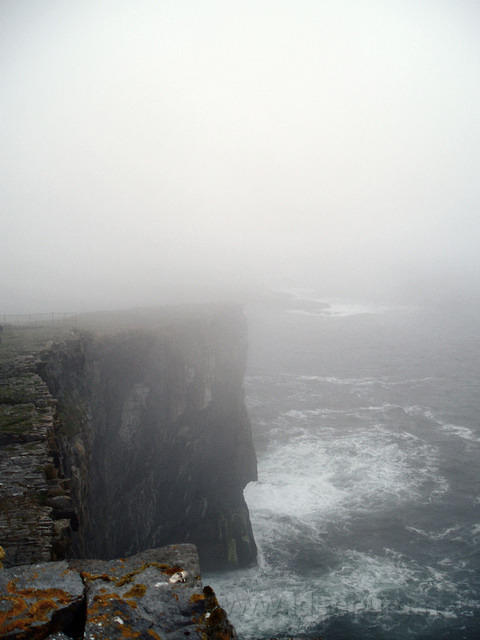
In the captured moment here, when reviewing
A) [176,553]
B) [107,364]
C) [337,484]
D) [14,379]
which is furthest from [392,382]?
[176,553]

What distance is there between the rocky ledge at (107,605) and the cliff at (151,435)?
6.90 metres

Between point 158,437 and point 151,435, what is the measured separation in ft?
3.03

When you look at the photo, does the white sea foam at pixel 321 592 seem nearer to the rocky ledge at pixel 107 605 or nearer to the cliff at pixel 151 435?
the cliff at pixel 151 435

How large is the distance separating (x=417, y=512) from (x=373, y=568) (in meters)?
8.97

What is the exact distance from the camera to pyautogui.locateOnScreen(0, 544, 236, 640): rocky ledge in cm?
495

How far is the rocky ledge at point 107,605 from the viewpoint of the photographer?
16.3ft

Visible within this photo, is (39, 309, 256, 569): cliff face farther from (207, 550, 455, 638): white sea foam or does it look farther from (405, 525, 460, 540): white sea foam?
(405, 525, 460, 540): white sea foam

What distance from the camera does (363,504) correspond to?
4141 centimetres

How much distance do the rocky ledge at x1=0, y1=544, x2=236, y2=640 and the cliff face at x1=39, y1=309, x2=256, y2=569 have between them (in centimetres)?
1231

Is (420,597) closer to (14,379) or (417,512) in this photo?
(417,512)

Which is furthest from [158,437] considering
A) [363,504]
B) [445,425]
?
[445,425]

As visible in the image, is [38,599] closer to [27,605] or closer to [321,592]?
[27,605]

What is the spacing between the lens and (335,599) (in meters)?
30.8

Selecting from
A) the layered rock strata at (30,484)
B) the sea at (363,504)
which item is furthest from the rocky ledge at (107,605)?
the sea at (363,504)
